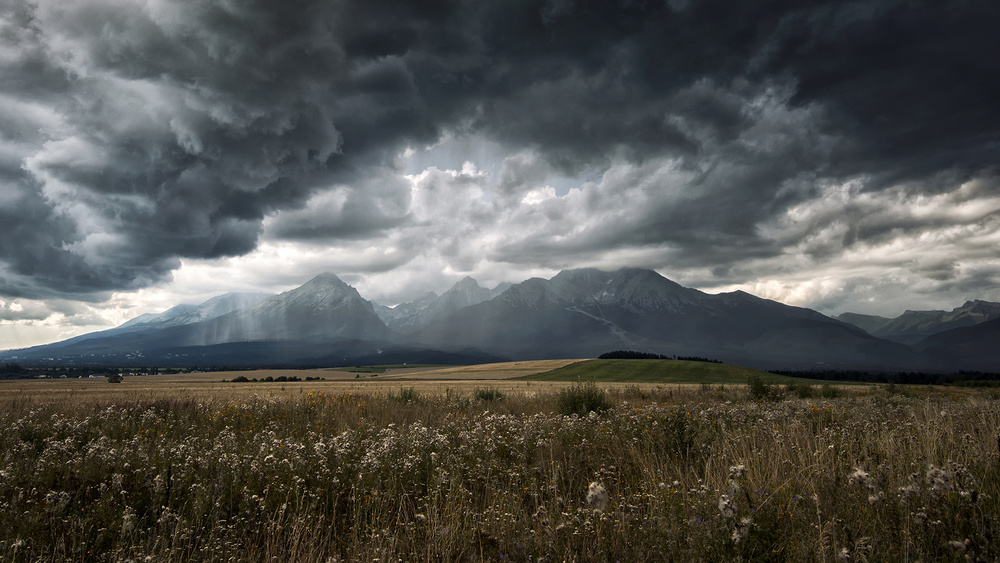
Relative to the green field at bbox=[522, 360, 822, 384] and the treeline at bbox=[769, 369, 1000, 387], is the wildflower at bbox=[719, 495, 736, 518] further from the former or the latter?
the green field at bbox=[522, 360, 822, 384]

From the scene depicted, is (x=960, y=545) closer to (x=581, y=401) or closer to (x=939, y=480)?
(x=939, y=480)

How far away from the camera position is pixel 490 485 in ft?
24.6

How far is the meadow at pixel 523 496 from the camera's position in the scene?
466 centimetres

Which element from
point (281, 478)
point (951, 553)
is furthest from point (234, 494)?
point (951, 553)

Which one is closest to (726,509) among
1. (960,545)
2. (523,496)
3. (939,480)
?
(960,545)

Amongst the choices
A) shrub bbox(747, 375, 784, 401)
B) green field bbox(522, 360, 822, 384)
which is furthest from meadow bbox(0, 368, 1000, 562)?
green field bbox(522, 360, 822, 384)

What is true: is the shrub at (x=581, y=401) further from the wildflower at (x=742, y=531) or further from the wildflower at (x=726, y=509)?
the wildflower at (x=742, y=531)

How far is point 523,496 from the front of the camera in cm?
719

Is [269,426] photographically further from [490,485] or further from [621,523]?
[621,523]

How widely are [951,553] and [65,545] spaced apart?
9726 mm

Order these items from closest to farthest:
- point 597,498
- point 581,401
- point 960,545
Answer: point 960,545 → point 597,498 → point 581,401

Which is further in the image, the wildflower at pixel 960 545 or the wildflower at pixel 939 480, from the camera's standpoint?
the wildflower at pixel 939 480

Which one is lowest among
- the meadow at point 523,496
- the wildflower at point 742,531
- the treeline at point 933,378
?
the treeline at point 933,378

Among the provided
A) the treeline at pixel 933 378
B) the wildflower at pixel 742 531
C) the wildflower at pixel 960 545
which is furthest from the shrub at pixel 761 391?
the treeline at pixel 933 378
